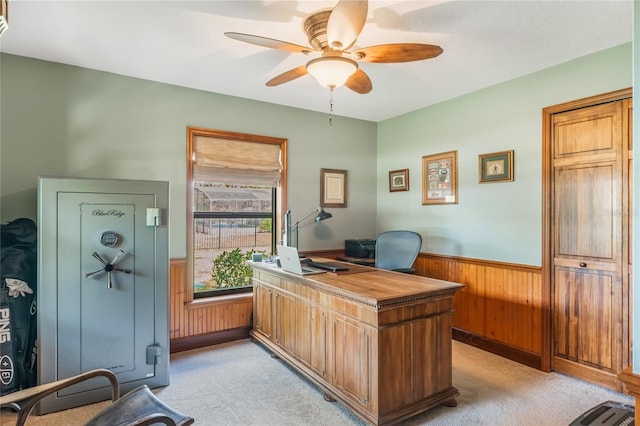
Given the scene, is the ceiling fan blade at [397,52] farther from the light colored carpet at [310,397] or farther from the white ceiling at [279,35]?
the light colored carpet at [310,397]

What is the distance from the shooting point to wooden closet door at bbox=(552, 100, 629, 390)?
2.67m

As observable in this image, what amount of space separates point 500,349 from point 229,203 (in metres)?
3.09

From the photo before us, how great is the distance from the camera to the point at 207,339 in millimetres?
3662

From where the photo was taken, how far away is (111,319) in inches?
103

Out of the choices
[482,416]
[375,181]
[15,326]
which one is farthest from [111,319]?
[375,181]

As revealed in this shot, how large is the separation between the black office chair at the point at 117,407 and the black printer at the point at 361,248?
9.14ft

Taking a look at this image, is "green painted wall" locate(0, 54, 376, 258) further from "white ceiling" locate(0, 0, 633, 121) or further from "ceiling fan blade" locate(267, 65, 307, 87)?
"ceiling fan blade" locate(267, 65, 307, 87)

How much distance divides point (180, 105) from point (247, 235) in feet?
4.98

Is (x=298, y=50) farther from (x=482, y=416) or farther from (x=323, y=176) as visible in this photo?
(x=482, y=416)

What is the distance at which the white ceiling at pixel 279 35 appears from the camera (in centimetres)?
219

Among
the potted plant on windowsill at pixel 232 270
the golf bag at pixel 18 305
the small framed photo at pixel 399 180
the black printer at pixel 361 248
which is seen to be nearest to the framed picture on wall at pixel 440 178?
the small framed photo at pixel 399 180

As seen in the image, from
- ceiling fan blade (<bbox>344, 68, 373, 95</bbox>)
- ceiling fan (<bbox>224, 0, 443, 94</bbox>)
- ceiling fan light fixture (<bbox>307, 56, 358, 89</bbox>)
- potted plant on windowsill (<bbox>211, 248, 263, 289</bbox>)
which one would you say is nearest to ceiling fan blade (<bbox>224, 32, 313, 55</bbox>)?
ceiling fan (<bbox>224, 0, 443, 94</bbox>)

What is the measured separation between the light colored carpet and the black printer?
1465mm

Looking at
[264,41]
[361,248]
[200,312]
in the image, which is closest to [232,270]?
[200,312]
